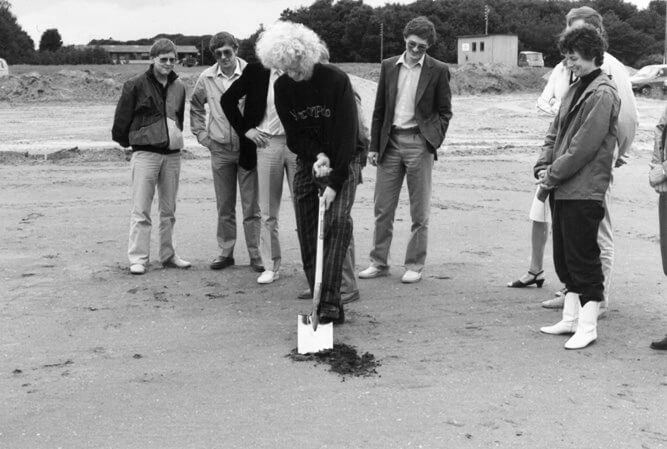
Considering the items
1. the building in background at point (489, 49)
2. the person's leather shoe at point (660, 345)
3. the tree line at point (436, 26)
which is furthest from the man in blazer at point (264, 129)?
the tree line at point (436, 26)

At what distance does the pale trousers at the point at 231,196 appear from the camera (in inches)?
289

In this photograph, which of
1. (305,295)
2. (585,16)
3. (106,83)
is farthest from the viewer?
(106,83)

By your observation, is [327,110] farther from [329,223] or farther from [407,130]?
[407,130]

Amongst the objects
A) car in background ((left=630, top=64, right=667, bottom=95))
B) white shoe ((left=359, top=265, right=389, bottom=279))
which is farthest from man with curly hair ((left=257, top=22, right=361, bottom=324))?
car in background ((left=630, top=64, right=667, bottom=95))

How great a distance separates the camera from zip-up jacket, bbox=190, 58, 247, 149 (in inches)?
285

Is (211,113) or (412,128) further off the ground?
(211,113)

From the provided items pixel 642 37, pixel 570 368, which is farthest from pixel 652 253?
pixel 642 37

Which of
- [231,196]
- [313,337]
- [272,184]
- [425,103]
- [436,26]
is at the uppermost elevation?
[436,26]

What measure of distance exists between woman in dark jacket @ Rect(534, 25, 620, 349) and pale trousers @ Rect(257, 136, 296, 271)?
229cm

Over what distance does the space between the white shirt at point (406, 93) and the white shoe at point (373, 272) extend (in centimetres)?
123

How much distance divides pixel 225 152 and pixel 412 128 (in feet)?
5.37

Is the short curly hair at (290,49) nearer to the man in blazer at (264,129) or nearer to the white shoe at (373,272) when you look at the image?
the man in blazer at (264,129)

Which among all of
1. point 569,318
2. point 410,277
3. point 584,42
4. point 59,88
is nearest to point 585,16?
point 584,42

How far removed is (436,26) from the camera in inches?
2990
